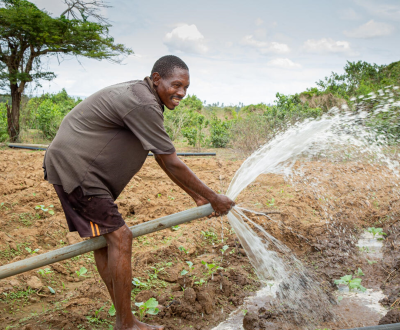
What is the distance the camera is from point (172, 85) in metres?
2.30

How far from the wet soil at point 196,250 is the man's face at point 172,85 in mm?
1730

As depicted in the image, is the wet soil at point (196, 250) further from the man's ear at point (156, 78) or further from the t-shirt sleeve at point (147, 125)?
the man's ear at point (156, 78)

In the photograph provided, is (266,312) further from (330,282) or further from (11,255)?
(11,255)

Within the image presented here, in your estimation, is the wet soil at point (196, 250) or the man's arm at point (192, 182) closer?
the man's arm at point (192, 182)

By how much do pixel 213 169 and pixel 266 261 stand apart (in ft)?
15.7

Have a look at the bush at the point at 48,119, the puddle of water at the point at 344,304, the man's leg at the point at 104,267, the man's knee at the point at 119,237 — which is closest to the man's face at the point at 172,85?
the man's knee at the point at 119,237

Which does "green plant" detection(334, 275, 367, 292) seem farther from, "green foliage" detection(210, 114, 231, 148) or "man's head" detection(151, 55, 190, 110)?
"green foliage" detection(210, 114, 231, 148)

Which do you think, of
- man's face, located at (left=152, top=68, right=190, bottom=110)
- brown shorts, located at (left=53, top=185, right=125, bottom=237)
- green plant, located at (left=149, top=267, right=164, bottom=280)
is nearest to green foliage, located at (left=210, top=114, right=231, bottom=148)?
green plant, located at (left=149, top=267, right=164, bottom=280)

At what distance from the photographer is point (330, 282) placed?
3.57m

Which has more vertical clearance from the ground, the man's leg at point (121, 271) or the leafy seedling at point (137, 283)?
the man's leg at point (121, 271)

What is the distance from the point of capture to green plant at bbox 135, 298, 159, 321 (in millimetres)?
2504

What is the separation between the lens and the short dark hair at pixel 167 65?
2293mm

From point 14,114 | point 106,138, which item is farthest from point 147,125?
point 14,114

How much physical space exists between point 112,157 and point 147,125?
1.07 ft
